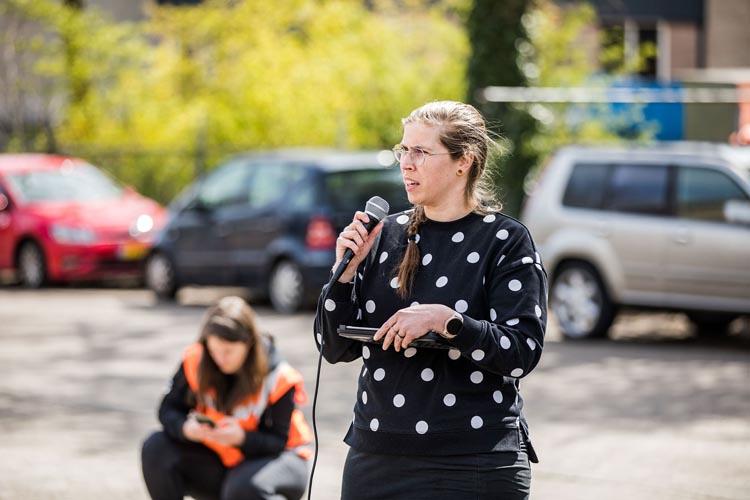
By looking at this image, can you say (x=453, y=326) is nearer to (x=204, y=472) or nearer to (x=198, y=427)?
(x=198, y=427)

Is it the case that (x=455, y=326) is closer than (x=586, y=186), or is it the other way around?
(x=455, y=326)

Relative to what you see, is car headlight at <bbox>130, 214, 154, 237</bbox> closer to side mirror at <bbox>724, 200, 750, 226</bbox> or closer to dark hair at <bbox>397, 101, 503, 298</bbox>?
side mirror at <bbox>724, 200, 750, 226</bbox>

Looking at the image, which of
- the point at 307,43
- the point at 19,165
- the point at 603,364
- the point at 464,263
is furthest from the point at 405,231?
the point at 307,43

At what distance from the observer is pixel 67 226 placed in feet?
59.0

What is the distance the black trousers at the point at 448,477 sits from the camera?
3.46 m

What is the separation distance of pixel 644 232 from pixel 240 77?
1209 cm

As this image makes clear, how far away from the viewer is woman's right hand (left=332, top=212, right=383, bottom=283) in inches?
137

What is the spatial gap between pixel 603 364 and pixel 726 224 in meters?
1.75

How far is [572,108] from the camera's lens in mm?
17828

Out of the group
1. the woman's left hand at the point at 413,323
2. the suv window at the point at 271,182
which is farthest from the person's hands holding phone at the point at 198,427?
the suv window at the point at 271,182

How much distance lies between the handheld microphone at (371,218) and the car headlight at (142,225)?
580 inches

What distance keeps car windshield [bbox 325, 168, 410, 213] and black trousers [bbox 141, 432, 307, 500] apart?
8912 millimetres

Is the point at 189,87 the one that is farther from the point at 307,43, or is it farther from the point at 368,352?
the point at 368,352

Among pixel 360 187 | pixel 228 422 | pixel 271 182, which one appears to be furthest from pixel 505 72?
pixel 228 422
